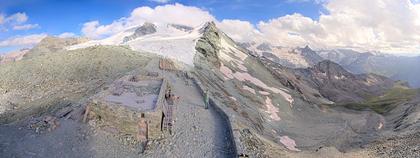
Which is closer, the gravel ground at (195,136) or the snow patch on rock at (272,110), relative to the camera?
the gravel ground at (195,136)

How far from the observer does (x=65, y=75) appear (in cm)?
6662

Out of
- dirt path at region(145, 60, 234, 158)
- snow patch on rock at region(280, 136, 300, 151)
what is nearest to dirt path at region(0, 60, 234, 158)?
dirt path at region(145, 60, 234, 158)

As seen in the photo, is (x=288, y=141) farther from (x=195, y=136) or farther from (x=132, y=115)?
(x=132, y=115)

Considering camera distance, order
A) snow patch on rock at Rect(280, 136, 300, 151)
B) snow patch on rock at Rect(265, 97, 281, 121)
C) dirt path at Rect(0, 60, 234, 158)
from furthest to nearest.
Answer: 1. snow patch on rock at Rect(265, 97, 281, 121)
2. snow patch on rock at Rect(280, 136, 300, 151)
3. dirt path at Rect(0, 60, 234, 158)

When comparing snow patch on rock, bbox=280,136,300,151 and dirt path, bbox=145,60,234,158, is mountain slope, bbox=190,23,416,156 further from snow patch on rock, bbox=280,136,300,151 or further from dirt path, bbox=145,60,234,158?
dirt path, bbox=145,60,234,158

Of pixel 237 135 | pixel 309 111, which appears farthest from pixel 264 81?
pixel 237 135

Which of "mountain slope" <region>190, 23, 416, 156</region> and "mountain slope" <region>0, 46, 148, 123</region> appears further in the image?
"mountain slope" <region>190, 23, 416, 156</region>

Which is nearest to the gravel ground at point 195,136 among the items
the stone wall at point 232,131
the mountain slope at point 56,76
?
the stone wall at point 232,131

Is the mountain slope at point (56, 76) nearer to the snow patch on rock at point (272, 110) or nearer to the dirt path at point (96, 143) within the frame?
the dirt path at point (96, 143)

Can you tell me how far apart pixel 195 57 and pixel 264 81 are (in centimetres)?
1910

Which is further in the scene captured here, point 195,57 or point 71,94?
point 195,57

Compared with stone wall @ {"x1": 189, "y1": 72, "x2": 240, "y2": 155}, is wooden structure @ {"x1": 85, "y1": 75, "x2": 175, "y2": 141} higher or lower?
higher

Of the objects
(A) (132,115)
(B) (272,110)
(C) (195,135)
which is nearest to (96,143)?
(A) (132,115)

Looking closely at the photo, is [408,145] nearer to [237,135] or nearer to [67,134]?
[237,135]
